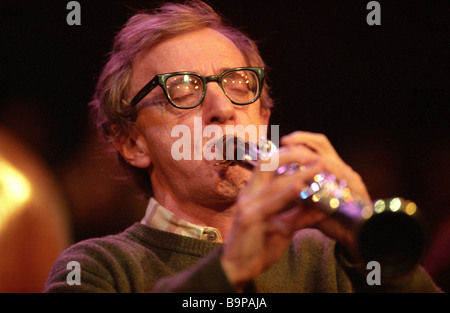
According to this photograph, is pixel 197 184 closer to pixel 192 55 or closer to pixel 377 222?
pixel 192 55

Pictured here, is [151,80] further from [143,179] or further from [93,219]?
[93,219]

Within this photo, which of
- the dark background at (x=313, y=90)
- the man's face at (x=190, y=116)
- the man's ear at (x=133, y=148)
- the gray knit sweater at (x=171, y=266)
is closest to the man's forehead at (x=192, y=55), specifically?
the man's face at (x=190, y=116)

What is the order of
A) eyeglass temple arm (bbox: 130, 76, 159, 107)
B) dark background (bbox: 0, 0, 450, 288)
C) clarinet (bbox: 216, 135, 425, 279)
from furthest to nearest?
dark background (bbox: 0, 0, 450, 288) < eyeglass temple arm (bbox: 130, 76, 159, 107) < clarinet (bbox: 216, 135, 425, 279)

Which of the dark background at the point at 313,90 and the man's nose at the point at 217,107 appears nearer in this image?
the man's nose at the point at 217,107

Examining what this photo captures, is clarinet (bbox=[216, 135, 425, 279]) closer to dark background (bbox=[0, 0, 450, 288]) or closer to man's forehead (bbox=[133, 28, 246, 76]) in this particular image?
man's forehead (bbox=[133, 28, 246, 76])

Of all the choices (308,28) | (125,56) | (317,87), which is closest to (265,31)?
(308,28)

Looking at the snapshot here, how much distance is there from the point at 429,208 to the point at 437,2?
3.91 feet

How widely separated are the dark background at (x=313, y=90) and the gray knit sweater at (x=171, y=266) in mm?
861

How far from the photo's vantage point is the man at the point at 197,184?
4.04 ft

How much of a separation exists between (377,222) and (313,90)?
1.63 m

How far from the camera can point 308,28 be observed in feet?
8.63

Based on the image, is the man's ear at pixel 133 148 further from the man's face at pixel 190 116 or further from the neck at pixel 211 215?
the neck at pixel 211 215

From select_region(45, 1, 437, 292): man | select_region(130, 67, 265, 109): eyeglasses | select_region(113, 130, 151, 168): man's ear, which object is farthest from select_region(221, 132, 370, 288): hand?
select_region(113, 130, 151, 168): man's ear

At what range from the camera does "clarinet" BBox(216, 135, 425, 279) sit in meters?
1.13
